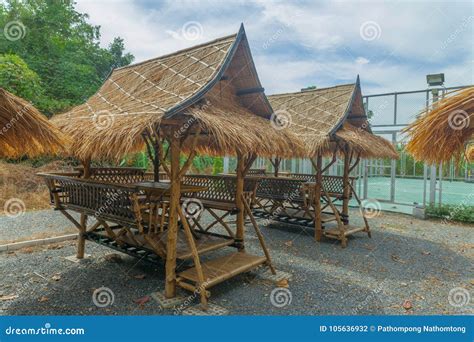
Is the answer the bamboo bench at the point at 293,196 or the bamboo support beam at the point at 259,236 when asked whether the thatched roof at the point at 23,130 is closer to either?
the bamboo support beam at the point at 259,236

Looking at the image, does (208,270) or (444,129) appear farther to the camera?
(208,270)

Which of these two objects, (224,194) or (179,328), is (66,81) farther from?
(179,328)

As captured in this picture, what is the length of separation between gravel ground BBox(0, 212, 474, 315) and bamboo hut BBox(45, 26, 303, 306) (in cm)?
47

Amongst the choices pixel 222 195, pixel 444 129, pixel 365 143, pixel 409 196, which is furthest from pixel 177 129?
pixel 409 196

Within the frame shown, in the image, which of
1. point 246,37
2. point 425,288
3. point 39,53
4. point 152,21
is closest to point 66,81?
point 39,53

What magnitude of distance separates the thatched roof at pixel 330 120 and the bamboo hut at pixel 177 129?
1.83m

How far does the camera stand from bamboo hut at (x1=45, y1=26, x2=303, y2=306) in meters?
4.21

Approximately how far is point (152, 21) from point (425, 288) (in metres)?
6.13

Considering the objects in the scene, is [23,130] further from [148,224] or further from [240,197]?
[240,197]

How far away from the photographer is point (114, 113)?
473 cm

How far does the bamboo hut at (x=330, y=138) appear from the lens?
24.1 feet

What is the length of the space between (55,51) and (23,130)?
651 inches

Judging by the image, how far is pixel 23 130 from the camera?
3.59 meters

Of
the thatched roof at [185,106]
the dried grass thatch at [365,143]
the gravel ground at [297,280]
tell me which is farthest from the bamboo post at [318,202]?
the thatched roof at [185,106]
